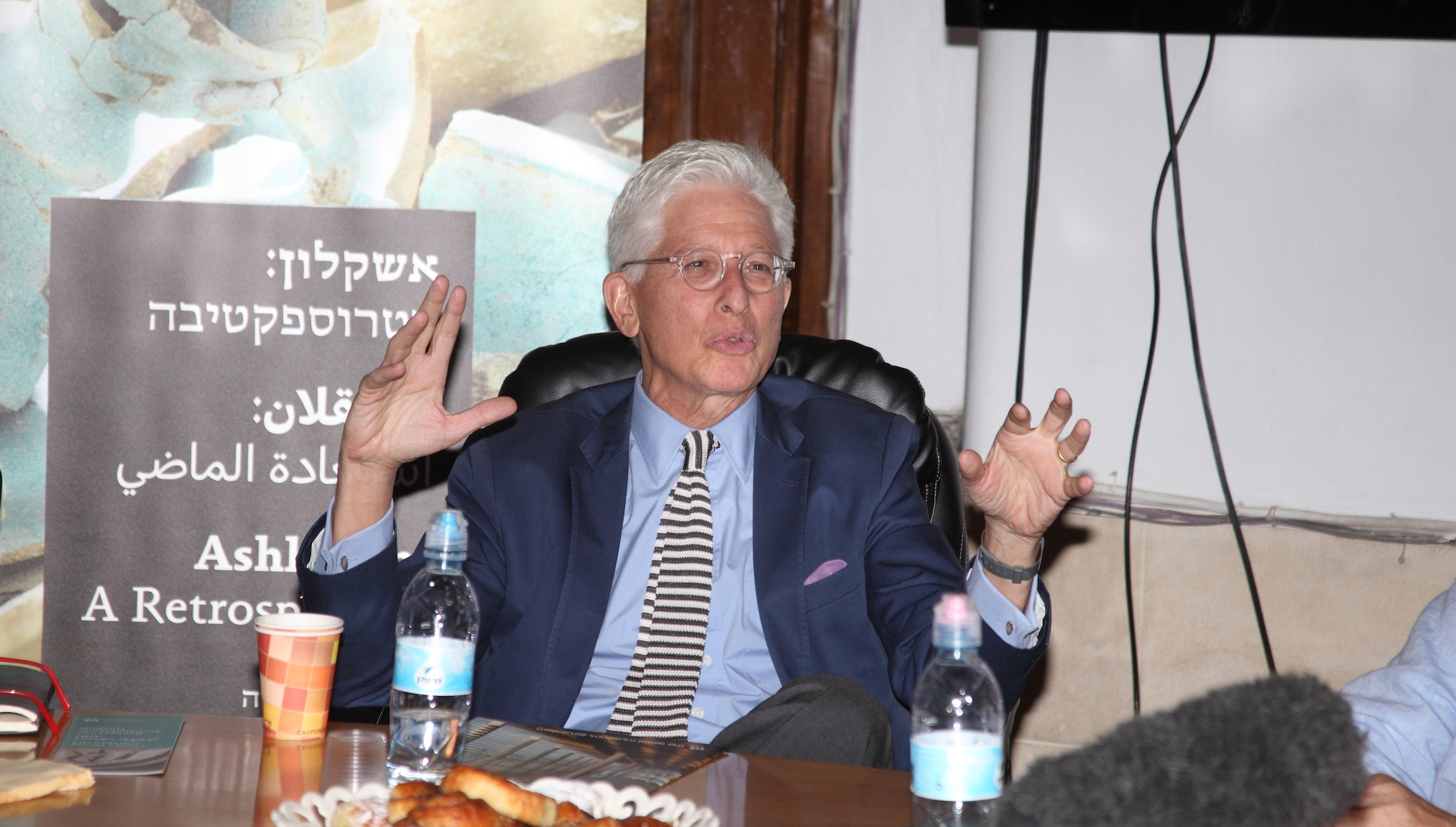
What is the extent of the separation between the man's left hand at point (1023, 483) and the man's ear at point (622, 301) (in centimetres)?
79

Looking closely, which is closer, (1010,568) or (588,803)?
(588,803)

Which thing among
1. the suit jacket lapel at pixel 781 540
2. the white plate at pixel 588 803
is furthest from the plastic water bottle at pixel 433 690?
the suit jacket lapel at pixel 781 540

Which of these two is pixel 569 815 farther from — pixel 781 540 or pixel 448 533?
pixel 781 540

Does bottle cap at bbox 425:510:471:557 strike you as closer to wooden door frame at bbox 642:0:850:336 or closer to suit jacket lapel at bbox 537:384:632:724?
suit jacket lapel at bbox 537:384:632:724

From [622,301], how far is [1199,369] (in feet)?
4.40

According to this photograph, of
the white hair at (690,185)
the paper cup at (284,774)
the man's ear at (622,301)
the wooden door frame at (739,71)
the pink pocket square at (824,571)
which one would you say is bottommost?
the paper cup at (284,774)

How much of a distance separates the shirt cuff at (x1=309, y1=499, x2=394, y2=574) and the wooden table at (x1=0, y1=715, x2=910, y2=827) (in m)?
0.31

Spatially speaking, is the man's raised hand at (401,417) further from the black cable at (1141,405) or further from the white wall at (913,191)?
the black cable at (1141,405)

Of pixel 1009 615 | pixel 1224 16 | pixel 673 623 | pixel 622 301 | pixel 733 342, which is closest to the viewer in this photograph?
pixel 1009 615

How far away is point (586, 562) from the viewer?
179 centimetres

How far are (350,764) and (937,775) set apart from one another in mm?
576

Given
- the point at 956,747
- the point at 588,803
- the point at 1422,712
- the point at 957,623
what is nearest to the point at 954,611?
the point at 957,623

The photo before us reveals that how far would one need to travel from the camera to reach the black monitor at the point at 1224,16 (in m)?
2.44

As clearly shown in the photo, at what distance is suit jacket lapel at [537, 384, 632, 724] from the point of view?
1719mm
